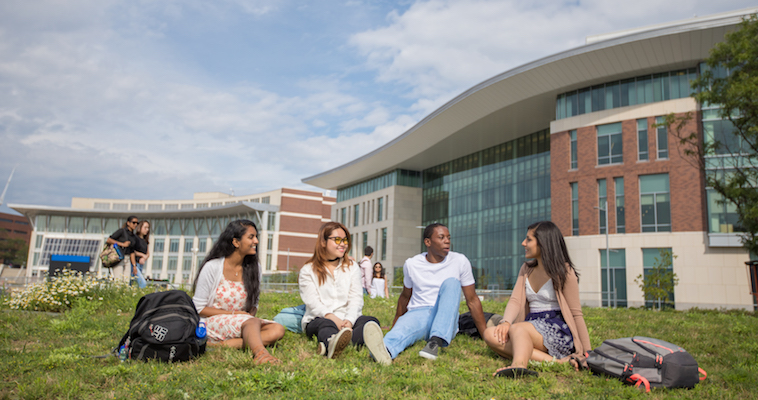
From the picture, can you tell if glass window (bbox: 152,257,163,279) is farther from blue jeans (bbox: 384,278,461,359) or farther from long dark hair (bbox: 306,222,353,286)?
blue jeans (bbox: 384,278,461,359)

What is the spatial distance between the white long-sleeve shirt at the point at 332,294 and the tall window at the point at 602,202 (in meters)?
29.6

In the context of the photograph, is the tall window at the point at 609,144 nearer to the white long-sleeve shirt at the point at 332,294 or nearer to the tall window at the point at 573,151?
the tall window at the point at 573,151

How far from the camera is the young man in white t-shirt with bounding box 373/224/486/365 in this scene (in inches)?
207

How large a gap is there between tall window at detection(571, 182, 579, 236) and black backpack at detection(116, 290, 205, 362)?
1253 inches

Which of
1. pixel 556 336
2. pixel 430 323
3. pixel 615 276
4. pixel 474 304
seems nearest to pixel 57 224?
pixel 615 276

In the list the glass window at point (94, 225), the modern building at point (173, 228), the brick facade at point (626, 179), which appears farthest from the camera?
the glass window at point (94, 225)

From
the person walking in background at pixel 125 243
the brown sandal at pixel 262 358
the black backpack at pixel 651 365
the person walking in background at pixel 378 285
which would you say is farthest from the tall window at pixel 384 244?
the black backpack at pixel 651 365

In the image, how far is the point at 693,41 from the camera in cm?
2775

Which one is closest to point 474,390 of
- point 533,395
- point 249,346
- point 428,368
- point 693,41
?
point 533,395

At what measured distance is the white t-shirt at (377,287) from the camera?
1642 centimetres

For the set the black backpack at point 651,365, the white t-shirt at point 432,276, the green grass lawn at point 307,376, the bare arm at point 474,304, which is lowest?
the green grass lawn at point 307,376

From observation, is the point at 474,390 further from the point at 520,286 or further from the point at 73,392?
the point at 73,392

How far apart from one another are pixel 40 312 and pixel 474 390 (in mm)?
7865

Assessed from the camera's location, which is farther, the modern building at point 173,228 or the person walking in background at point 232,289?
the modern building at point 173,228
